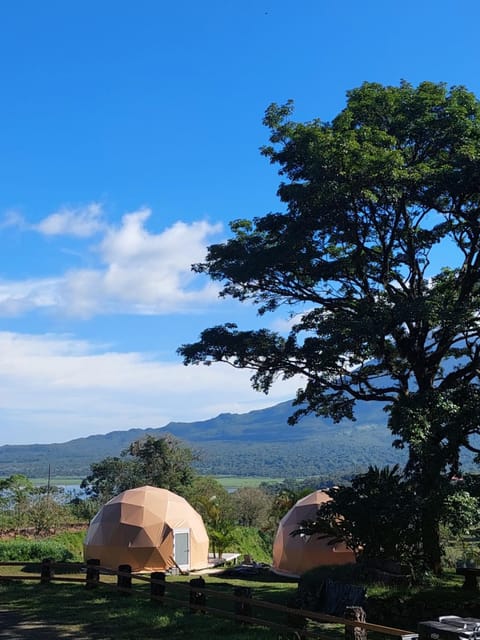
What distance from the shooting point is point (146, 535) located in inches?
1053

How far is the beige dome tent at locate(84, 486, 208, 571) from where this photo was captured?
26344 mm

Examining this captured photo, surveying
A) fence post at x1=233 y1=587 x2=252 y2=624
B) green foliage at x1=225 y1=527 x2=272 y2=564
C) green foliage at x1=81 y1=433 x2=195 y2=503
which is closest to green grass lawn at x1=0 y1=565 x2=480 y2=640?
fence post at x1=233 y1=587 x2=252 y2=624

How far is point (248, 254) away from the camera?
20000 millimetres

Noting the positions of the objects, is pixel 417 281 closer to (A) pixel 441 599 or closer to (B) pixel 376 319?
(B) pixel 376 319

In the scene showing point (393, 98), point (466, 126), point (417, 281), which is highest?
point (393, 98)

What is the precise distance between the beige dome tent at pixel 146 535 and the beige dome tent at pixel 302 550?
3.55m

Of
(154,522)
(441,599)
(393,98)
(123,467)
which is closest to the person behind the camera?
(441,599)

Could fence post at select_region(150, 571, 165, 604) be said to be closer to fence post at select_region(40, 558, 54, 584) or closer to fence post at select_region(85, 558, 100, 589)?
fence post at select_region(85, 558, 100, 589)

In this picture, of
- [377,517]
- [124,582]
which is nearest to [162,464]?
[124,582]

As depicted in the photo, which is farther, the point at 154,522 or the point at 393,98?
the point at 154,522

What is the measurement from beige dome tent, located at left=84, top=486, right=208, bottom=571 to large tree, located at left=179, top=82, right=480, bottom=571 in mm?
9358

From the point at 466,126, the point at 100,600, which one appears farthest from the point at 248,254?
the point at 100,600

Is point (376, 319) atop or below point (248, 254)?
below

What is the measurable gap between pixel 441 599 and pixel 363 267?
996 cm
